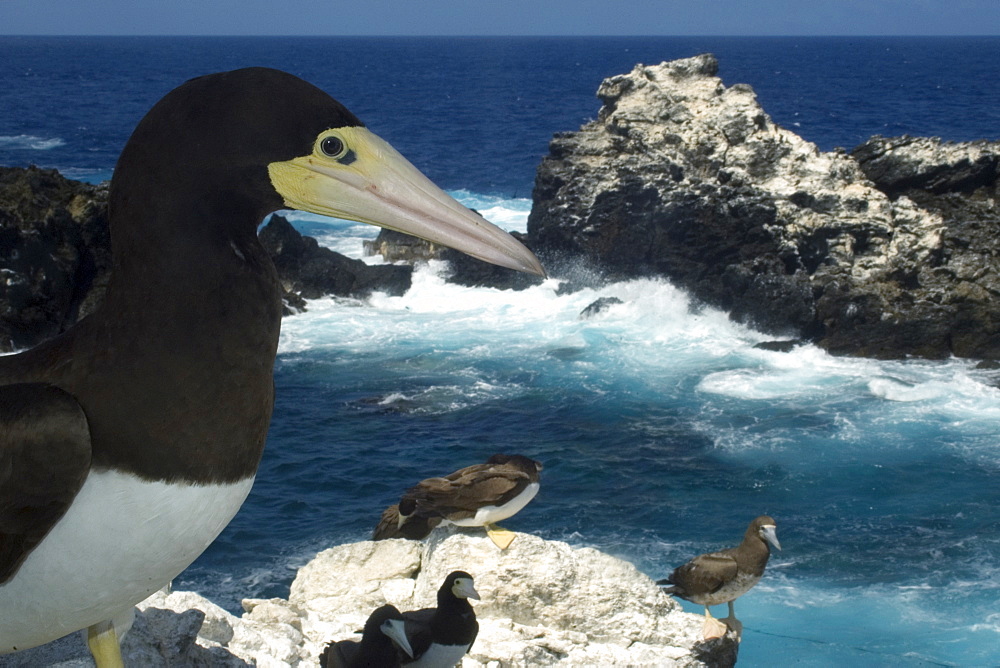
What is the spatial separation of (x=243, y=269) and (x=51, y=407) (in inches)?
25.4

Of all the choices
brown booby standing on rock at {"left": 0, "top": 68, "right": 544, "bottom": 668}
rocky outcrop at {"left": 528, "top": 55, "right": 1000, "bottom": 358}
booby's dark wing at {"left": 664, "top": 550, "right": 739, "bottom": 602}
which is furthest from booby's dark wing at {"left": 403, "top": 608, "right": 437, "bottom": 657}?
rocky outcrop at {"left": 528, "top": 55, "right": 1000, "bottom": 358}

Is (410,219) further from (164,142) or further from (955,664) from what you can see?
(955,664)

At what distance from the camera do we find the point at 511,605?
8.05 meters

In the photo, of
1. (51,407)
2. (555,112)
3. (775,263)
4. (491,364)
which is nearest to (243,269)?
(51,407)

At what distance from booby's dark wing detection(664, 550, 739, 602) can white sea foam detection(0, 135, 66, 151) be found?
204 feet

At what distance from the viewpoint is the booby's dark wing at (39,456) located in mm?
2811

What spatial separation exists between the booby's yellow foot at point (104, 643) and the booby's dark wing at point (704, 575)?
666 cm

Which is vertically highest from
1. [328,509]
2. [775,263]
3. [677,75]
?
[677,75]

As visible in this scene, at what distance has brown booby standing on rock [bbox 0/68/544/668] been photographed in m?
2.85

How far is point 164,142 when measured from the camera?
2.88 m

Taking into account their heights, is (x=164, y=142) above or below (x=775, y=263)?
above

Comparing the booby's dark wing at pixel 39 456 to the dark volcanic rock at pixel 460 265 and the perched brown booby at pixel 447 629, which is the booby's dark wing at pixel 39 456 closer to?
the perched brown booby at pixel 447 629

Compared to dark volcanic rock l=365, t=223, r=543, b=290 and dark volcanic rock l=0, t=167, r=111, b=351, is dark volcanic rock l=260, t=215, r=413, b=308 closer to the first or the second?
dark volcanic rock l=365, t=223, r=543, b=290

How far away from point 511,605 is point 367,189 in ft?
18.9
